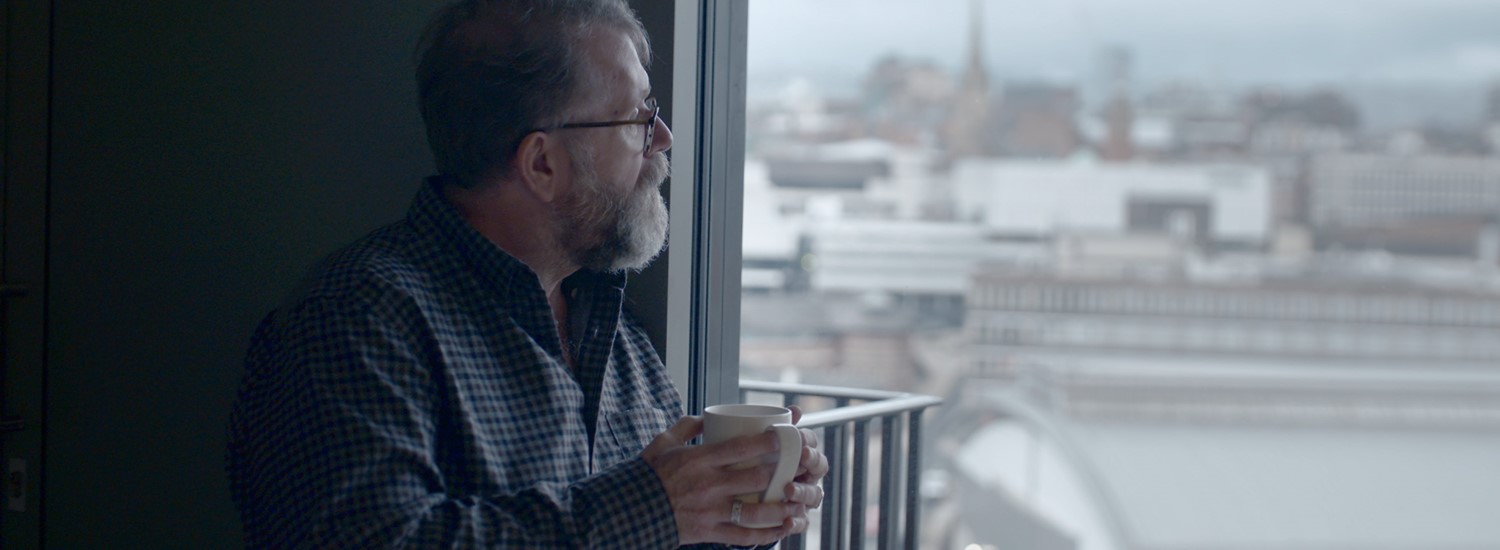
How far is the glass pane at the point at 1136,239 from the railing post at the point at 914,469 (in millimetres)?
5430

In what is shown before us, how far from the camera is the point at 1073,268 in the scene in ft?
41.1

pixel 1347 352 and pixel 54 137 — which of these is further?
pixel 1347 352

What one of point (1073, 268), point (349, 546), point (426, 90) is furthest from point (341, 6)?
point (1073, 268)

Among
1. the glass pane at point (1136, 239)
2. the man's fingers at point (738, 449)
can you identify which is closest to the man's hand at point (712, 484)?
the man's fingers at point (738, 449)

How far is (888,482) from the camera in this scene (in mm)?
2055

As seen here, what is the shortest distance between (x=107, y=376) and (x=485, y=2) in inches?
37.2

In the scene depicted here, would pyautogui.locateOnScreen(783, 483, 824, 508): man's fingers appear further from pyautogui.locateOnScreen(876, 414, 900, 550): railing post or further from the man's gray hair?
pyautogui.locateOnScreen(876, 414, 900, 550): railing post

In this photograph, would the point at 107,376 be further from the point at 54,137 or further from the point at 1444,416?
the point at 1444,416

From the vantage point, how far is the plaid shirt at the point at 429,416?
0.58 m

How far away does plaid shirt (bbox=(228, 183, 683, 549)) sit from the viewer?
582mm

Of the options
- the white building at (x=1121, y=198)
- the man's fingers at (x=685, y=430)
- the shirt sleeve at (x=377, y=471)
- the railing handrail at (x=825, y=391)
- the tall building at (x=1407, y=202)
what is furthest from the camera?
the white building at (x=1121, y=198)

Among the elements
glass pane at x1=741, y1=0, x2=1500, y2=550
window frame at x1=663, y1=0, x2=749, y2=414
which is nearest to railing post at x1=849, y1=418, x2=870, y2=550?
window frame at x1=663, y1=0, x2=749, y2=414

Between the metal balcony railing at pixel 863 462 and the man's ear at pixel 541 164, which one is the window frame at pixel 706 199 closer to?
the man's ear at pixel 541 164

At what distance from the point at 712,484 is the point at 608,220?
274 mm
